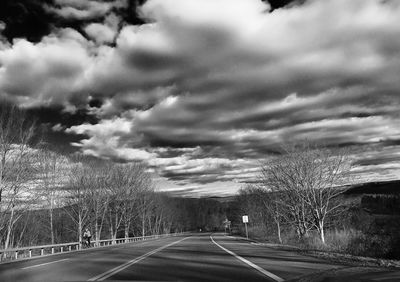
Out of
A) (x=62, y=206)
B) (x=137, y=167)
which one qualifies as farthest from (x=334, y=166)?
(x=137, y=167)

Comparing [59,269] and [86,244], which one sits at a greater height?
[59,269]

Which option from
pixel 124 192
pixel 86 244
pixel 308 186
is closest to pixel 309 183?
pixel 308 186

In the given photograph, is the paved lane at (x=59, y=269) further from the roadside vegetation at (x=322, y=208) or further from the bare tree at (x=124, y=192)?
the bare tree at (x=124, y=192)

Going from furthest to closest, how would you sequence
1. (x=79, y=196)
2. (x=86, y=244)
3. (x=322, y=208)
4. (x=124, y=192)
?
(x=124, y=192) < (x=79, y=196) < (x=86, y=244) < (x=322, y=208)

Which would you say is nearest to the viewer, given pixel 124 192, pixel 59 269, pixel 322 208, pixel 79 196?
pixel 59 269

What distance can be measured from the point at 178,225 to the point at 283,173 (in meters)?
119

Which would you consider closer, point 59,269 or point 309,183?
point 59,269

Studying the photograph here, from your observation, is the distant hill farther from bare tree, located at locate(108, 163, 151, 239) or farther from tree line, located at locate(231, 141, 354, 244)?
bare tree, located at locate(108, 163, 151, 239)

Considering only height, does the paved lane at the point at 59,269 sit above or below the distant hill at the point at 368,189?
below

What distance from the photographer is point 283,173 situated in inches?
1409

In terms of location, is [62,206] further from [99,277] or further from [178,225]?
[178,225]

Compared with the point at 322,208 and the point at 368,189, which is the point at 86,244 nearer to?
the point at 322,208

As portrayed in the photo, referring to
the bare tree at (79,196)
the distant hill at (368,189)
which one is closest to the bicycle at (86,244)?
the bare tree at (79,196)

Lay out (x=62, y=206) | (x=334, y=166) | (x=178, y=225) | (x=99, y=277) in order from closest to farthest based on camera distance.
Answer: (x=99, y=277), (x=334, y=166), (x=62, y=206), (x=178, y=225)
